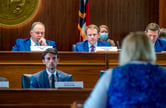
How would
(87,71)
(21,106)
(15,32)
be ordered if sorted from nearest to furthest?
(21,106), (87,71), (15,32)

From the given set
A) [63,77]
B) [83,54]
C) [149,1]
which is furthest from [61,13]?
[63,77]

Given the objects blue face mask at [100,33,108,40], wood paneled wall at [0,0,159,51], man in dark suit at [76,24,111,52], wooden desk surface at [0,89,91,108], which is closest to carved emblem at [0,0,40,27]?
wood paneled wall at [0,0,159,51]

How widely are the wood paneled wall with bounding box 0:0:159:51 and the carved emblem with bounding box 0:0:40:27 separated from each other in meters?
0.13

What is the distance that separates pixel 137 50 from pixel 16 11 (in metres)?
6.73

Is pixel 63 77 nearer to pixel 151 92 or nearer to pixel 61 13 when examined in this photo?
pixel 151 92

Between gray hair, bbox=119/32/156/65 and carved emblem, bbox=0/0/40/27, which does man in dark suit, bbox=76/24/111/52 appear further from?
gray hair, bbox=119/32/156/65

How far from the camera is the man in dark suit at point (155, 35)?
20.5 ft

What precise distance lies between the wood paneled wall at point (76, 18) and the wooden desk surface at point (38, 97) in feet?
16.1

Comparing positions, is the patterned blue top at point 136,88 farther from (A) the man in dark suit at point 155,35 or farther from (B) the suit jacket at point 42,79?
(A) the man in dark suit at point 155,35

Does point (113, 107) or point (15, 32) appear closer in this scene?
point (113, 107)

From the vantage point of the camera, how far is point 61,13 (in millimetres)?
8648

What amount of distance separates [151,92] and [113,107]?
8.4 inches

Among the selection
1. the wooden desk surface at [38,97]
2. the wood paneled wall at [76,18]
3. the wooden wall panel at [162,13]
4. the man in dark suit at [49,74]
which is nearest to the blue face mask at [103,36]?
the wood paneled wall at [76,18]

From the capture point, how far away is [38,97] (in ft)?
12.0
